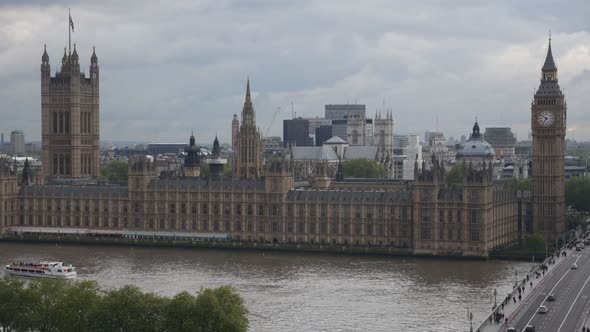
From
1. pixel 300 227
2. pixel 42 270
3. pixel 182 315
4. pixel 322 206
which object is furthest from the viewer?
pixel 300 227

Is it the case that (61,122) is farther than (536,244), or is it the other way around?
(61,122)

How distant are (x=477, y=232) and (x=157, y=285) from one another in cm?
3697

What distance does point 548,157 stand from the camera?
128 m

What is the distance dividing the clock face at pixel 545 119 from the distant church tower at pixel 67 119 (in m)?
69.9

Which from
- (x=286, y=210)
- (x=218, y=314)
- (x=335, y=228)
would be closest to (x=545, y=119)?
(x=335, y=228)

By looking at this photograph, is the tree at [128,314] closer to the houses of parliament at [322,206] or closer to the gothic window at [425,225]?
the houses of parliament at [322,206]

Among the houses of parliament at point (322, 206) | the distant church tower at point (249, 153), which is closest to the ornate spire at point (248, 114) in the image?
the distant church tower at point (249, 153)

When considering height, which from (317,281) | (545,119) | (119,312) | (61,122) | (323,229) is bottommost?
(317,281)

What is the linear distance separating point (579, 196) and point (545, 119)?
30309 millimetres

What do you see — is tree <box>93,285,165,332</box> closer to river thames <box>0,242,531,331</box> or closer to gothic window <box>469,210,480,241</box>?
river thames <box>0,242,531,331</box>

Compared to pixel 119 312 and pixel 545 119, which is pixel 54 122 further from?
pixel 119 312

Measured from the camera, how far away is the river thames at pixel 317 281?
262 feet

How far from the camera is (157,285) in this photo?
307 feet

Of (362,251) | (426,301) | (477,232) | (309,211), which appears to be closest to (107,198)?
(309,211)
